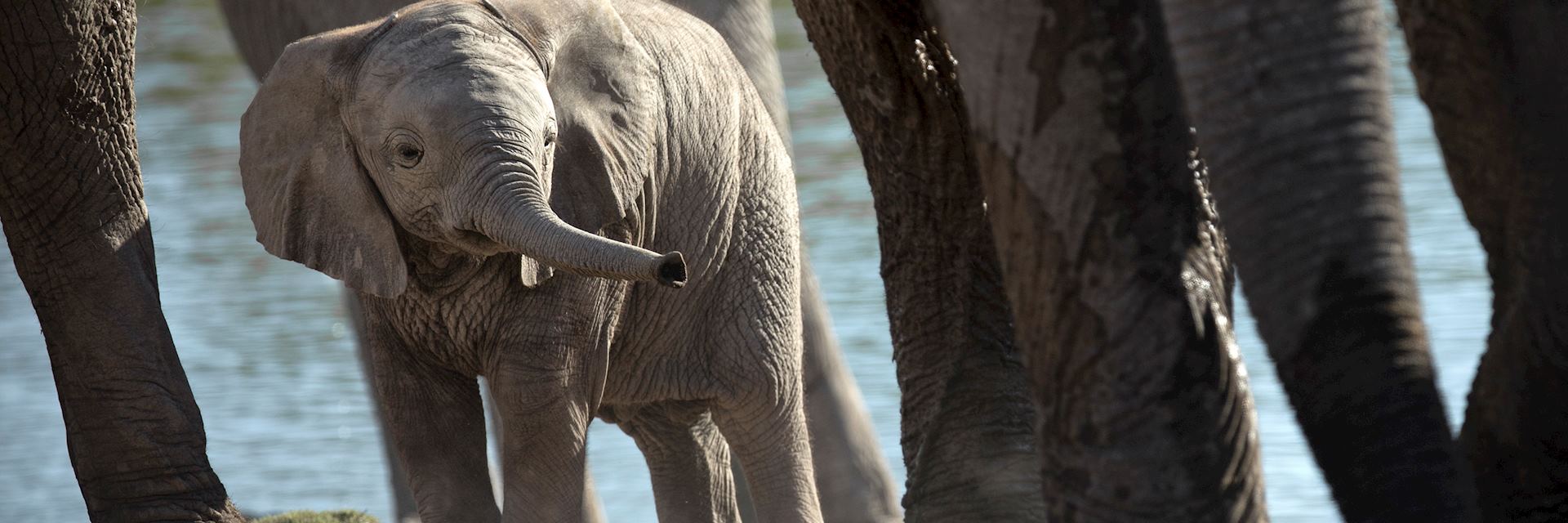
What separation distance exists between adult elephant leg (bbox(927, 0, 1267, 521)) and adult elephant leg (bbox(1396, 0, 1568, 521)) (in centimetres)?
45

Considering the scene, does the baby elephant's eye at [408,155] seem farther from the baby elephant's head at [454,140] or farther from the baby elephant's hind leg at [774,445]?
the baby elephant's hind leg at [774,445]

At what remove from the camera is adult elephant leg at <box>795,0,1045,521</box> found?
9.17ft

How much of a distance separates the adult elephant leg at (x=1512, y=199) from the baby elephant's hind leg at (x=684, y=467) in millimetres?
1279

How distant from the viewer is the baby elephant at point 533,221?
261 centimetres

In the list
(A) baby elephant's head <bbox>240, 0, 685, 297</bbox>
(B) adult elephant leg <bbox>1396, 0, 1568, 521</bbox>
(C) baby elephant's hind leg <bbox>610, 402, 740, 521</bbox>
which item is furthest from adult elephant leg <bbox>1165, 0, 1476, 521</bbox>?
(C) baby elephant's hind leg <bbox>610, 402, 740, 521</bbox>

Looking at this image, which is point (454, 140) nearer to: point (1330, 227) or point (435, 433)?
point (435, 433)

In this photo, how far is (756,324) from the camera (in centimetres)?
309

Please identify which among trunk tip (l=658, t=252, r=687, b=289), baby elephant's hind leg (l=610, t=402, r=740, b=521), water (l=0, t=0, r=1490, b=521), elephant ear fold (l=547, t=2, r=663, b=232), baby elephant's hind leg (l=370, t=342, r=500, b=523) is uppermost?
elephant ear fold (l=547, t=2, r=663, b=232)

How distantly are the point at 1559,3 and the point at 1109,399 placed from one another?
647 mm

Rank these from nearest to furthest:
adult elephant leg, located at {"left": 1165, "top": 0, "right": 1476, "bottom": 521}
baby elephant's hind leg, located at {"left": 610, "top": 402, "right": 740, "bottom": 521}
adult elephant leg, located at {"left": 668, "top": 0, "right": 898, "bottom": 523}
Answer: adult elephant leg, located at {"left": 1165, "top": 0, "right": 1476, "bottom": 521} → baby elephant's hind leg, located at {"left": 610, "top": 402, "right": 740, "bottom": 521} → adult elephant leg, located at {"left": 668, "top": 0, "right": 898, "bottom": 523}

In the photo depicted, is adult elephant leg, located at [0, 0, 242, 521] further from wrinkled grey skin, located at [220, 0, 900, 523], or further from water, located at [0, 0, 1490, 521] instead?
water, located at [0, 0, 1490, 521]

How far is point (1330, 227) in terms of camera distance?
1853 mm

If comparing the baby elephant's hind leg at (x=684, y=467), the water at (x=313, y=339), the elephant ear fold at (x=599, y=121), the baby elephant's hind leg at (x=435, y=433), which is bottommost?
the water at (x=313, y=339)

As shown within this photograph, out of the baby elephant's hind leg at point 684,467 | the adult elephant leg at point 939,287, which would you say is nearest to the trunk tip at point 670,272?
the adult elephant leg at point 939,287
